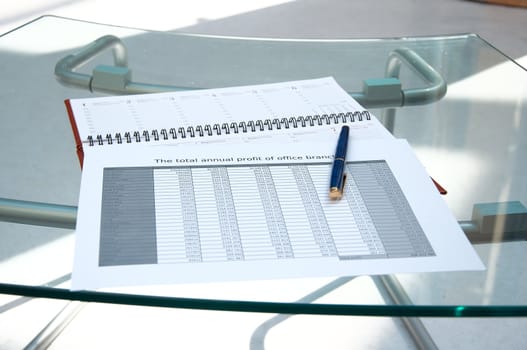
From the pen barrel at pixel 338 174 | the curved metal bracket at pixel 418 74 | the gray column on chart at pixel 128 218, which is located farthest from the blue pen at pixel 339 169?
the curved metal bracket at pixel 418 74

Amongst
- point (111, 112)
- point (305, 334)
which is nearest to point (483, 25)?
point (305, 334)

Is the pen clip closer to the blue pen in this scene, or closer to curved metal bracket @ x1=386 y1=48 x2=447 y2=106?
the blue pen

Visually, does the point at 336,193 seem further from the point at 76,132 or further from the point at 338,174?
the point at 76,132

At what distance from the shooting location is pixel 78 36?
1.16m

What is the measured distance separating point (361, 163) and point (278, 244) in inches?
6.4

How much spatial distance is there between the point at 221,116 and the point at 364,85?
253 mm

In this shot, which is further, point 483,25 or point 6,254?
point 483,25

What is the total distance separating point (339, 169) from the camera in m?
0.66

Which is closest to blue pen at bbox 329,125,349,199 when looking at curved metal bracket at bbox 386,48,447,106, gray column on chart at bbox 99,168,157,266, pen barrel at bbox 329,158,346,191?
pen barrel at bbox 329,158,346,191

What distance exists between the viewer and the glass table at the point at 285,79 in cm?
56

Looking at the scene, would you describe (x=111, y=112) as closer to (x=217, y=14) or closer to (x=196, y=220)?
(x=196, y=220)

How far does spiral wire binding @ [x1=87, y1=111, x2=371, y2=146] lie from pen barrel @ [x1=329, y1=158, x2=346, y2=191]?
0.11 meters

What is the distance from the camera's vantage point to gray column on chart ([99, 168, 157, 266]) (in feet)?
1.83

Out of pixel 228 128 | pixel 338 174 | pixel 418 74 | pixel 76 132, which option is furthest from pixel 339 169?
pixel 418 74
